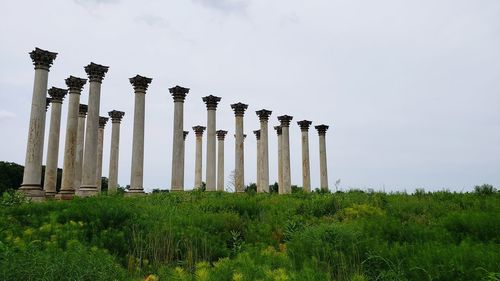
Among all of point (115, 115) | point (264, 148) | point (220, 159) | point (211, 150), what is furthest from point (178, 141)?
point (220, 159)

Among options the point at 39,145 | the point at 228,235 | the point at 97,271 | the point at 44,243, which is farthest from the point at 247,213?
the point at 39,145

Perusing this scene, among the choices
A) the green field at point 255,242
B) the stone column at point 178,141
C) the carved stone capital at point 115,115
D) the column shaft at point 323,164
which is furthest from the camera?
the column shaft at point 323,164

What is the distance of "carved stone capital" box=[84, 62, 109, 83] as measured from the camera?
1140 inches

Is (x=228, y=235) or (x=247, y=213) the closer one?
(x=228, y=235)

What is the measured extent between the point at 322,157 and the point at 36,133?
89.3 ft

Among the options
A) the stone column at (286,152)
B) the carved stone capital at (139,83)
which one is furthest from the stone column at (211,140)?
the stone column at (286,152)

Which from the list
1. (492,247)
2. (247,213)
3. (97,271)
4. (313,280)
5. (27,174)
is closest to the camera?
(313,280)

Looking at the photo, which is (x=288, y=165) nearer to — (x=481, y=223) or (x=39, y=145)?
(x=39, y=145)

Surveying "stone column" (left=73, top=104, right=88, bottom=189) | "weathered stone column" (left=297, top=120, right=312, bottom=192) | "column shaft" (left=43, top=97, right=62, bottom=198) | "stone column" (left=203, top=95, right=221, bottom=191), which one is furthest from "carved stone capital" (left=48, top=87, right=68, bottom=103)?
"weathered stone column" (left=297, top=120, right=312, bottom=192)

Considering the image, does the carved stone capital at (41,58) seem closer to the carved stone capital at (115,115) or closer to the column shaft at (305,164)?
the carved stone capital at (115,115)

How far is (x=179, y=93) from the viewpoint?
33844 millimetres

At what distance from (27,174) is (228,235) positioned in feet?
60.0

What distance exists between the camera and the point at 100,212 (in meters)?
13.8

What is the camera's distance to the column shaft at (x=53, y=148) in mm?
30172
